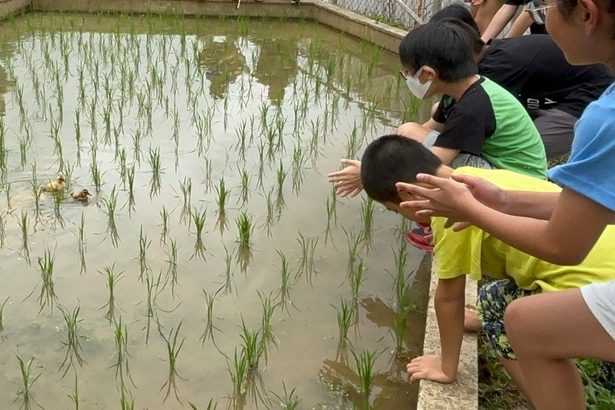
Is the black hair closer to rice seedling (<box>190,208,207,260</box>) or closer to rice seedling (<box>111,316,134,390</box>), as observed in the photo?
rice seedling (<box>190,208,207,260</box>)

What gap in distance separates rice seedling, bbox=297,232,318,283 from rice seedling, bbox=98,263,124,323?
71 cm

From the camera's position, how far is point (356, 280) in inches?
108

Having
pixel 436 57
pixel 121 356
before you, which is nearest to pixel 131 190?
pixel 121 356

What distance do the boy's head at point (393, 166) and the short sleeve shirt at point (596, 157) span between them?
0.63m

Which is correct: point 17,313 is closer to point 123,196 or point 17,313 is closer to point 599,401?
point 123,196

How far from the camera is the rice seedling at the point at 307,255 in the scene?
2.97 m

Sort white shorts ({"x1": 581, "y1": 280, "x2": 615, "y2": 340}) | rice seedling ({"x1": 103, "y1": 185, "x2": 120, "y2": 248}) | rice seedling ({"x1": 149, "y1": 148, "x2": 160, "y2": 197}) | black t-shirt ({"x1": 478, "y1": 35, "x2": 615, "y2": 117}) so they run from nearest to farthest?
white shorts ({"x1": 581, "y1": 280, "x2": 615, "y2": 340}) → rice seedling ({"x1": 103, "y1": 185, "x2": 120, "y2": 248}) → black t-shirt ({"x1": 478, "y1": 35, "x2": 615, "y2": 117}) → rice seedling ({"x1": 149, "y1": 148, "x2": 160, "y2": 197})

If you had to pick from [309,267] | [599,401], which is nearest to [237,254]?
[309,267]

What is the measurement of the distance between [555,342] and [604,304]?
0.13m

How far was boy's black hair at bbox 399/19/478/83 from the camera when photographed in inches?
103

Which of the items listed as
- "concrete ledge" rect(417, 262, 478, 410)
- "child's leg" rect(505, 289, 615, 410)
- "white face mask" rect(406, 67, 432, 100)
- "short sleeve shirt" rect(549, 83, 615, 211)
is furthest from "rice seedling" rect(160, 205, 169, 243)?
"short sleeve shirt" rect(549, 83, 615, 211)

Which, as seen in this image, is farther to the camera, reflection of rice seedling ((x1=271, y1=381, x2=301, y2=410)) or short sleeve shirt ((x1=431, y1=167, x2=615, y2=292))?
reflection of rice seedling ((x1=271, y1=381, x2=301, y2=410))

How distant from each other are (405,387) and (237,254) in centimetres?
99

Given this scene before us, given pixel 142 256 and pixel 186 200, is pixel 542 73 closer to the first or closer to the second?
pixel 186 200
